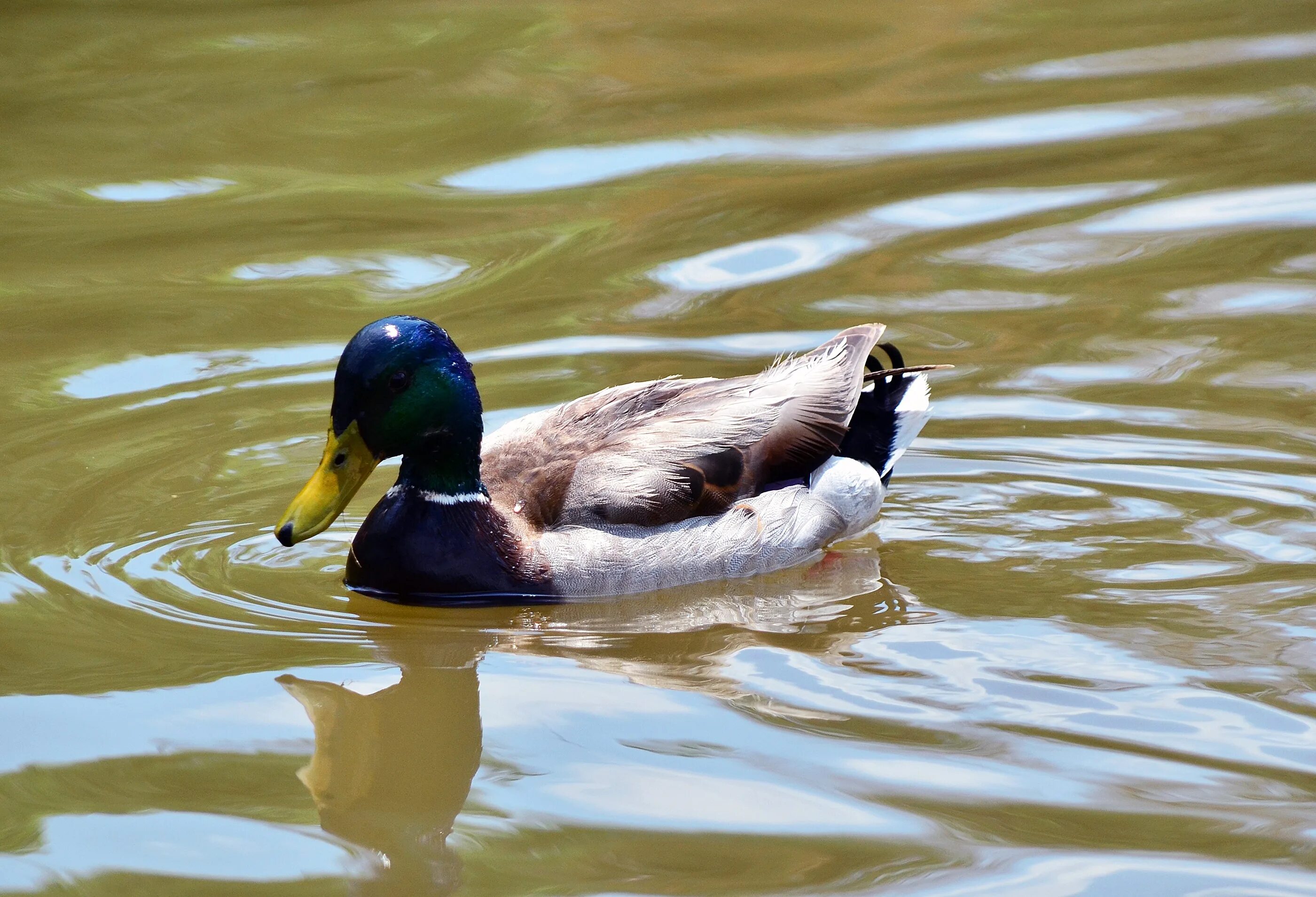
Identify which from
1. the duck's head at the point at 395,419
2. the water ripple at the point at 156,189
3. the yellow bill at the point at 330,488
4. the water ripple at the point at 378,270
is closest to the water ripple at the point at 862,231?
the water ripple at the point at 378,270

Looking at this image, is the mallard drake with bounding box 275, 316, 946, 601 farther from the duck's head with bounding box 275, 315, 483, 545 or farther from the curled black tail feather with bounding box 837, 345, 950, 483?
the curled black tail feather with bounding box 837, 345, 950, 483

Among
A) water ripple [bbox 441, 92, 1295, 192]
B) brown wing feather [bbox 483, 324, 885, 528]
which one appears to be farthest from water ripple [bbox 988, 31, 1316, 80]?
brown wing feather [bbox 483, 324, 885, 528]

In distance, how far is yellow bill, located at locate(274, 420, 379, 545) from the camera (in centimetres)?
597

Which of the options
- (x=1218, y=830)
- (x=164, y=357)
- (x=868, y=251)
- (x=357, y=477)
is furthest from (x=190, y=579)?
(x=868, y=251)

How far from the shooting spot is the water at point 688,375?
468 cm

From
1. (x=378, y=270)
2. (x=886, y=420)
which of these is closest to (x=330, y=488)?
(x=886, y=420)

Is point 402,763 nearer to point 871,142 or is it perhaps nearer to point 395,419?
point 395,419

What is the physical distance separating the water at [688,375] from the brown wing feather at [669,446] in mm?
370

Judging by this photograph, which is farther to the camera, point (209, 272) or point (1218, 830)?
point (209, 272)

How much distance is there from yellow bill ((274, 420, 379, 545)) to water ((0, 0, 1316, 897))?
329 millimetres

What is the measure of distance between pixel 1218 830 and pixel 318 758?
246 cm

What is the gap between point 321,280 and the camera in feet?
30.2

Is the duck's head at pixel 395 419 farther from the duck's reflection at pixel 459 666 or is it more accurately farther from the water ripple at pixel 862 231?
the water ripple at pixel 862 231

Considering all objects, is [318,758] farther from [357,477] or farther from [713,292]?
[713,292]
